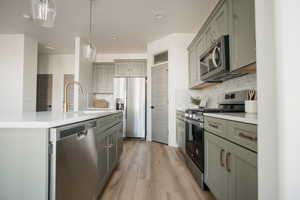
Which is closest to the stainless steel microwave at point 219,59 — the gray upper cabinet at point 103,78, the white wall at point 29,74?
the gray upper cabinet at point 103,78

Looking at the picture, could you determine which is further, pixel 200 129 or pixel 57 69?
pixel 57 69

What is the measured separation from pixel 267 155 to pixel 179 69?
143 inches

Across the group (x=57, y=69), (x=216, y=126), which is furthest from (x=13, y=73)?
(x=216, y=126)

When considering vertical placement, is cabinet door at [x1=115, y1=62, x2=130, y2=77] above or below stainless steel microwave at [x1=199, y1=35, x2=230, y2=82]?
above

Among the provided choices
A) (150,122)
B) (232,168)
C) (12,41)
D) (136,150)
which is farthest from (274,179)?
(12,41)

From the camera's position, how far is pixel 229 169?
129 cm

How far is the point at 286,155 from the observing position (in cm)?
54

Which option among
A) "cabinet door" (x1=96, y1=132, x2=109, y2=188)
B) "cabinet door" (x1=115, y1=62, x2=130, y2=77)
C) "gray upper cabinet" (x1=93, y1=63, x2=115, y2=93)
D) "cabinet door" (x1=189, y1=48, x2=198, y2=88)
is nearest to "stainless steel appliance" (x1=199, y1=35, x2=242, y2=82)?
"cabinet door" (x1=189, y1=48, x2=198, y2=88)

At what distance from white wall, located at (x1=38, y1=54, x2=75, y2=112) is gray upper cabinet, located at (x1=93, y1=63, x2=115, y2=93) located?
0.92 m

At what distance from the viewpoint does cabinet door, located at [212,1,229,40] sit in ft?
6.52

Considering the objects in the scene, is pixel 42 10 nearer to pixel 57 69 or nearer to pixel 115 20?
pixel 115 20

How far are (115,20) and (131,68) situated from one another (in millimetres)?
1816

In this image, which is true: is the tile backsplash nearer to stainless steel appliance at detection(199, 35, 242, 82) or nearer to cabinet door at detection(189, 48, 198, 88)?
stainless steel appliance at detection(199, 35, 242, 82)

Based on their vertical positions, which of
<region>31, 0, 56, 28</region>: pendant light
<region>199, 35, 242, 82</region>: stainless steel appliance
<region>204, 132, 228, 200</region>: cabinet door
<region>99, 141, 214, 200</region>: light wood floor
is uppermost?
<region>31, 0, 56, 28</region>: pendant light
